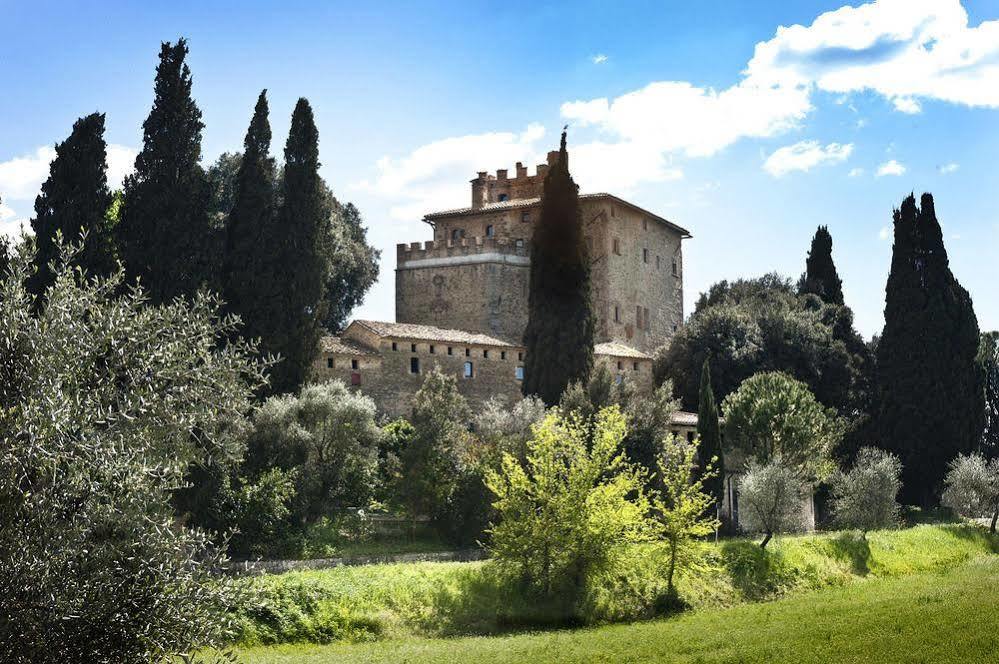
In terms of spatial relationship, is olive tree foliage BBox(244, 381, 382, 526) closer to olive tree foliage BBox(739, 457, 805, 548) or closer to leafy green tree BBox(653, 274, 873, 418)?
olive tree foliage BBox(739, 457, 805, 548)

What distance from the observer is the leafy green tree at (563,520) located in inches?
1086

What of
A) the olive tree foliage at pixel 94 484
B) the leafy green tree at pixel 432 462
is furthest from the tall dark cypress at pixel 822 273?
the olive tree foliage at pixel 94 484

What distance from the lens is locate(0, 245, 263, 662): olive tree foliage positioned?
40.2ft

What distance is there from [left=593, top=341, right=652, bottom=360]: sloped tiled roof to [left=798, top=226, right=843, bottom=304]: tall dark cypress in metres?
11.7

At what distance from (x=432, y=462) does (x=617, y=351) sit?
17865 millimetres

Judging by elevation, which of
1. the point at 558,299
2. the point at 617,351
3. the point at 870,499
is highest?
the point at 558,299

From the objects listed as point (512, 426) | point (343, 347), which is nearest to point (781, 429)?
point (512, 426)

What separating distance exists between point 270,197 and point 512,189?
85.2 ft

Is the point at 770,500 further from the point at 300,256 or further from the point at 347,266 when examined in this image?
the point at 347,266

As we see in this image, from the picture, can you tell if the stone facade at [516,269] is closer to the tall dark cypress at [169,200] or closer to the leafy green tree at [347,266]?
the leafy green tree at [347,266]

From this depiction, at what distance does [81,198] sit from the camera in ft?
117

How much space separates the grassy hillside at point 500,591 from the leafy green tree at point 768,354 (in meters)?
16.6

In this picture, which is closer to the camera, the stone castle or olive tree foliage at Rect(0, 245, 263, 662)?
olive tree foliage at Rect(0, 245, 263, 662)

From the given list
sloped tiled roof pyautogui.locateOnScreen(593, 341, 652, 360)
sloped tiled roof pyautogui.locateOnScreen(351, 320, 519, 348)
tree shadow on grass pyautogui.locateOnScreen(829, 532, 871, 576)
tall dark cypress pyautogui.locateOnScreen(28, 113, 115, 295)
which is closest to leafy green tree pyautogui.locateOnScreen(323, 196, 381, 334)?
sloped tiled roof pyautogui.locateOnScreen(351, 320, 519, 348)
